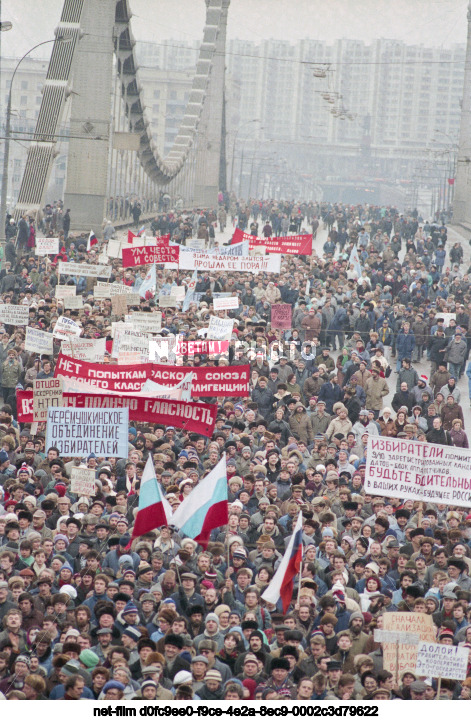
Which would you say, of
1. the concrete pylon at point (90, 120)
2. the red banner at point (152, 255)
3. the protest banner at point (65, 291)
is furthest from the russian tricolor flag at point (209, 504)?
the concrete pylon at point (90, 120)

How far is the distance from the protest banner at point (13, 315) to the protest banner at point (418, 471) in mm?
9168

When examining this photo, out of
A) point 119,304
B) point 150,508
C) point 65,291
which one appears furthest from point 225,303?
point 150,508

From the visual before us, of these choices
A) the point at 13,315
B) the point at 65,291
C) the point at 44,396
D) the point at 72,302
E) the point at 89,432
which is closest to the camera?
the point at 89,432

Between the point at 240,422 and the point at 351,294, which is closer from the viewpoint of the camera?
the point at 240,422

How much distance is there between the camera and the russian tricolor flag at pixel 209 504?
1095cm

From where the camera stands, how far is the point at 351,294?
82.9ft

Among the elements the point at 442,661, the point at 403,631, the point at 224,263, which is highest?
the point at 224,263

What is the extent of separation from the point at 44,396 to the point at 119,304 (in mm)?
7968

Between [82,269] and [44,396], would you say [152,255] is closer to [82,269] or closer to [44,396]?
[82,269]

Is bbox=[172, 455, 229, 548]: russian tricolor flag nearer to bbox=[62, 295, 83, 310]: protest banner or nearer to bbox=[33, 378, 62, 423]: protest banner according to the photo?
bbox=[33, 378, 62, 423]: protest banner

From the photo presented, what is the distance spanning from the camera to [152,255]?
2592cm

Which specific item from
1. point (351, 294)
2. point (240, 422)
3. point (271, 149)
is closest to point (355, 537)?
point (240, 422)

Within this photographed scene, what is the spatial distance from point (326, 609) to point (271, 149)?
7225 inches
